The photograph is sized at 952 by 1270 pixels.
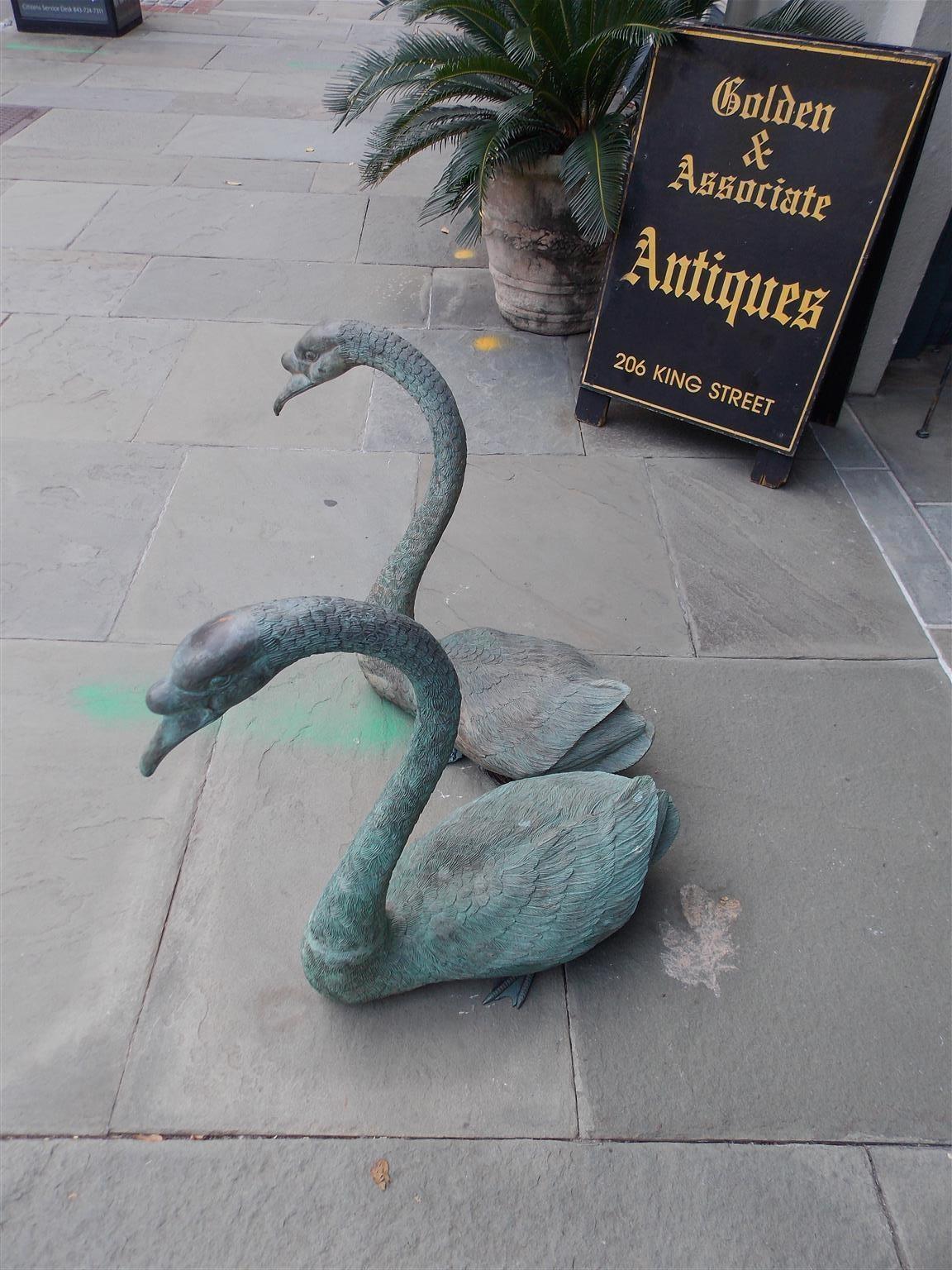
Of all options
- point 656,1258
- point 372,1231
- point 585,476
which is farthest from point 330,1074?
point 585,476

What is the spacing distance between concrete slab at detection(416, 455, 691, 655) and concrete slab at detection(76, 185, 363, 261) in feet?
9.58

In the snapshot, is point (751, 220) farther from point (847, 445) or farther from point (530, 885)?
point (530, 885)

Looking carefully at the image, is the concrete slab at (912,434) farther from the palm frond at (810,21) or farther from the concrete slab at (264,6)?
the concrete slab at (264,6)

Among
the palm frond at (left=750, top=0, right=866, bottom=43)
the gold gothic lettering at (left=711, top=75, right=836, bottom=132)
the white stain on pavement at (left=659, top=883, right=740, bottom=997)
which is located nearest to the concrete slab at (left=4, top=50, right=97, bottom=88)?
the palm frond at (left=750, top=0, right=866, bottom=43)

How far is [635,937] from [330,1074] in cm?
94

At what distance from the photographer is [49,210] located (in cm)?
655

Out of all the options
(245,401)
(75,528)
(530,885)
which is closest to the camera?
(530,885)

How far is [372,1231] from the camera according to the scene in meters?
2.02

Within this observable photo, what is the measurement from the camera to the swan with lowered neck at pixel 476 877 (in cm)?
203

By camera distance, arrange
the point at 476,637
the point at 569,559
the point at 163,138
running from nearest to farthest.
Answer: the point at 476,637, the point at 569,559, the point at 163,138

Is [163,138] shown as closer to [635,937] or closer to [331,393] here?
[331,393]

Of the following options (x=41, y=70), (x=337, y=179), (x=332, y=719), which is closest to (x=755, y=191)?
(x=332, y=719)

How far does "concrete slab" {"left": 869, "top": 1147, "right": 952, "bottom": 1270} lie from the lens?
2.04 m

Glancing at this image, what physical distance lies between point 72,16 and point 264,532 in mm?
10004
